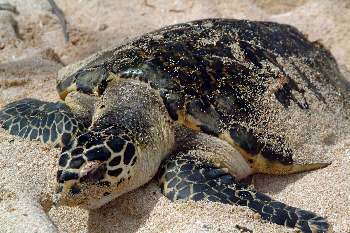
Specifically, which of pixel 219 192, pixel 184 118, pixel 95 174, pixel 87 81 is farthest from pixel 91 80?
pixel 219 192

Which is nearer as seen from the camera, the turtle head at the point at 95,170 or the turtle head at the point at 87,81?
the turtle head at the point at 95,170

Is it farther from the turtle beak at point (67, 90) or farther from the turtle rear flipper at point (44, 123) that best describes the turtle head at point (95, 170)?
the turtle beak at point (67, 90)

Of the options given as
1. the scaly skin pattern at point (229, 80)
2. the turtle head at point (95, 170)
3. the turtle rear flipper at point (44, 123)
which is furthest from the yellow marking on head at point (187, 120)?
the turtle rear flipper at point (44, 123)

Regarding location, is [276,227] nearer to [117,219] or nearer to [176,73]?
[117,219]

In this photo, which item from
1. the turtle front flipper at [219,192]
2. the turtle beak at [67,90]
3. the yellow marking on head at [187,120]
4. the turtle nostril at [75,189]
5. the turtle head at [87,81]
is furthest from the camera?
the turtle beak at [67,90]

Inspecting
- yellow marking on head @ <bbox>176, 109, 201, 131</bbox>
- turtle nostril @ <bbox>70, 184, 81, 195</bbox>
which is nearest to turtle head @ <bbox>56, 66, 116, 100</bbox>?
yellow marking on head @ <bbox>176, 109, 201, 131</bbox>

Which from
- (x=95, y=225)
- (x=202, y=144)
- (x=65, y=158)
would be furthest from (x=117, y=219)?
(x=202, y=144)

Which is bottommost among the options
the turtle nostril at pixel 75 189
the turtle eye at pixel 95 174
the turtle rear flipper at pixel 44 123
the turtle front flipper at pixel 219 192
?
the turtle rear flipper at pixel 44 123

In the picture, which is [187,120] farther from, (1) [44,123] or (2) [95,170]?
(1) [44,123]

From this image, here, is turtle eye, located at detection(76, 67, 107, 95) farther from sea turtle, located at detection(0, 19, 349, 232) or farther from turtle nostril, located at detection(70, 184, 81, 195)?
turtle nostril, located at detection(70, 184, 81, 195)
